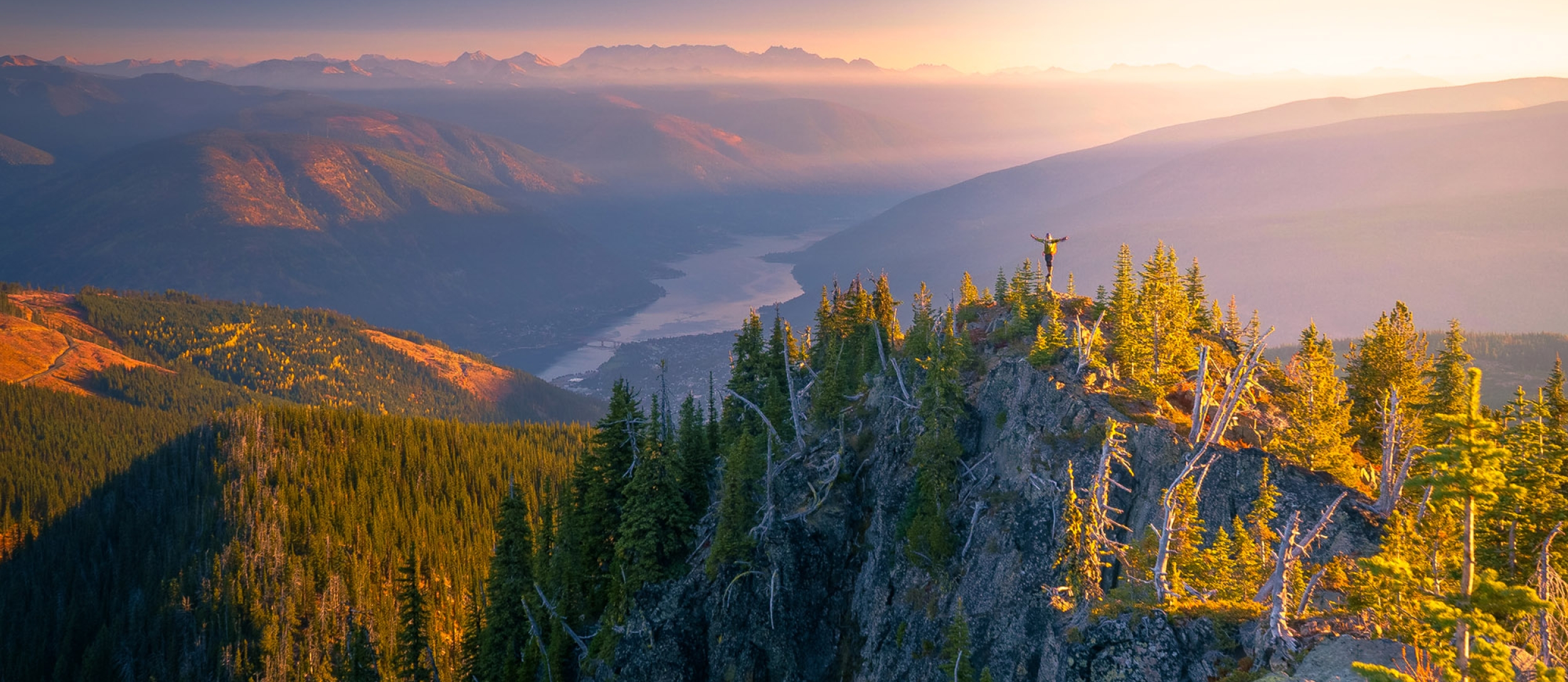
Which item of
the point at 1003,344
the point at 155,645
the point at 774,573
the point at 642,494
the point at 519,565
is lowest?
the point at 155,645

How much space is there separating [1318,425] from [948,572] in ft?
58.0

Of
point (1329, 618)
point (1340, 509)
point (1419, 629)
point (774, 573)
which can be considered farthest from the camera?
point (774, 573)

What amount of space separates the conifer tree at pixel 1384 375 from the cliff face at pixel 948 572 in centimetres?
1173

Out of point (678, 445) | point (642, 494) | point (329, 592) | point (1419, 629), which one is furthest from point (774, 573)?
point (329, 592)

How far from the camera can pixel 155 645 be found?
12606 cm

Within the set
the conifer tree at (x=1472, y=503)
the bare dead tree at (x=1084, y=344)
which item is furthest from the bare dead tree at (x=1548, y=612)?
the bare dead tree at (x=1084, y=344)

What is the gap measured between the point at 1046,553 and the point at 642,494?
83.4ft

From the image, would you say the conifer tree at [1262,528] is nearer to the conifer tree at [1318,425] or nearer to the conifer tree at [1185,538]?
the conifer tree at [1185,538]

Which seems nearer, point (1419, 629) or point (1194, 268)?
point (1419, 629)

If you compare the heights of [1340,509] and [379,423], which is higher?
[1340,509]

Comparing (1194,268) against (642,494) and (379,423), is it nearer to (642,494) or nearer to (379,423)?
(642,494)

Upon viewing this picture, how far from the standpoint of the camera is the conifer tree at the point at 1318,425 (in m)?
34.7

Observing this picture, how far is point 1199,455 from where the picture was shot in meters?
27.0

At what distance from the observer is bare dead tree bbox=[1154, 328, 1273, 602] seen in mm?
26969
